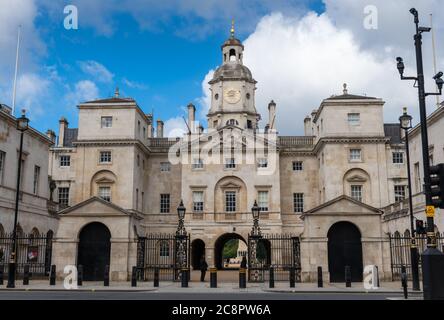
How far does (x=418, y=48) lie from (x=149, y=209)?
4251cm

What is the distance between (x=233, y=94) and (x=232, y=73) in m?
2.60

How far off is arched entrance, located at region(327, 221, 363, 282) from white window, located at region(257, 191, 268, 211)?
22054 mm

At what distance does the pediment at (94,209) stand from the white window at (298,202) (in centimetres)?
2721

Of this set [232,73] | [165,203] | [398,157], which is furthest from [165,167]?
[398,157]

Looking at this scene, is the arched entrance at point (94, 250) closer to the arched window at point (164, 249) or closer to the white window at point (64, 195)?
the arched window at point (164, 249)

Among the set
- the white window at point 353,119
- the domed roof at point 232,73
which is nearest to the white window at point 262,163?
the white window at point 353,119

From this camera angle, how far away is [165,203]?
2152 inches

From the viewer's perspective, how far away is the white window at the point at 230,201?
52062 mm

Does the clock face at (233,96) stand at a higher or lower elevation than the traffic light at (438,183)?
higher

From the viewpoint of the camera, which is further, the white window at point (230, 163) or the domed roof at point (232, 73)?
the domed roof at point (232, 73)

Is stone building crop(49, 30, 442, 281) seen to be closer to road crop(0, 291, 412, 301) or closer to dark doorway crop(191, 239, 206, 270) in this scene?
dark doorway crop(191, 239, 206, 270)

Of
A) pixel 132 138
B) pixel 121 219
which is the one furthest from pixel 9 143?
pixel 132 138

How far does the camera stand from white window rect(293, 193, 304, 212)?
2109 inches
